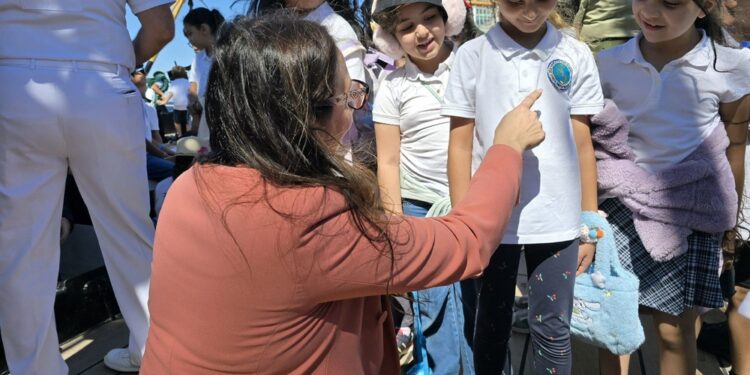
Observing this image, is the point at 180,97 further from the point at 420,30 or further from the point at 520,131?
the point at 520,131

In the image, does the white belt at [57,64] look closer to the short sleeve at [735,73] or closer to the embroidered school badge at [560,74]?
the embroidered school badge at [560,74]

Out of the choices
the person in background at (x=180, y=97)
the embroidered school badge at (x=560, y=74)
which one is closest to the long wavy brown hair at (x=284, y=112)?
the embroidered school badge at (x=560, y=74)

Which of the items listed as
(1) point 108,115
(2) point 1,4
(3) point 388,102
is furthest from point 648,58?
(2) point 1,4

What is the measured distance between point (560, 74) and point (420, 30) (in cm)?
59

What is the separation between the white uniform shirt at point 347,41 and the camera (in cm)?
220

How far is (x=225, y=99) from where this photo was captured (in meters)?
1.01

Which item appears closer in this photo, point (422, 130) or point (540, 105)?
point (540, 105)

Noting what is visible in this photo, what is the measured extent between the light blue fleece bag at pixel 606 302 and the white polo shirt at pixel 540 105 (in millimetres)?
168

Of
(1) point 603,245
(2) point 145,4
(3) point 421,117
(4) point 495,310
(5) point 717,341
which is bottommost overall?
(5) point 717,341

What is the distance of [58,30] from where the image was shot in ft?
6.26

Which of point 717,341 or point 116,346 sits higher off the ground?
point 717,341

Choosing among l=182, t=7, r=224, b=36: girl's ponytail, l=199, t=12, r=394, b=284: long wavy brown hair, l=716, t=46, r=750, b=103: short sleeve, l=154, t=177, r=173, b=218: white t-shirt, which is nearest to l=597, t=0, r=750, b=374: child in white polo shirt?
l=716, t=46, r=750, b=103: short sleeve

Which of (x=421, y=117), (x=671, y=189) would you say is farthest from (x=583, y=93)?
(x=421, y=117)

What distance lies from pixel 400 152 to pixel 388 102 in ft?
0.68
